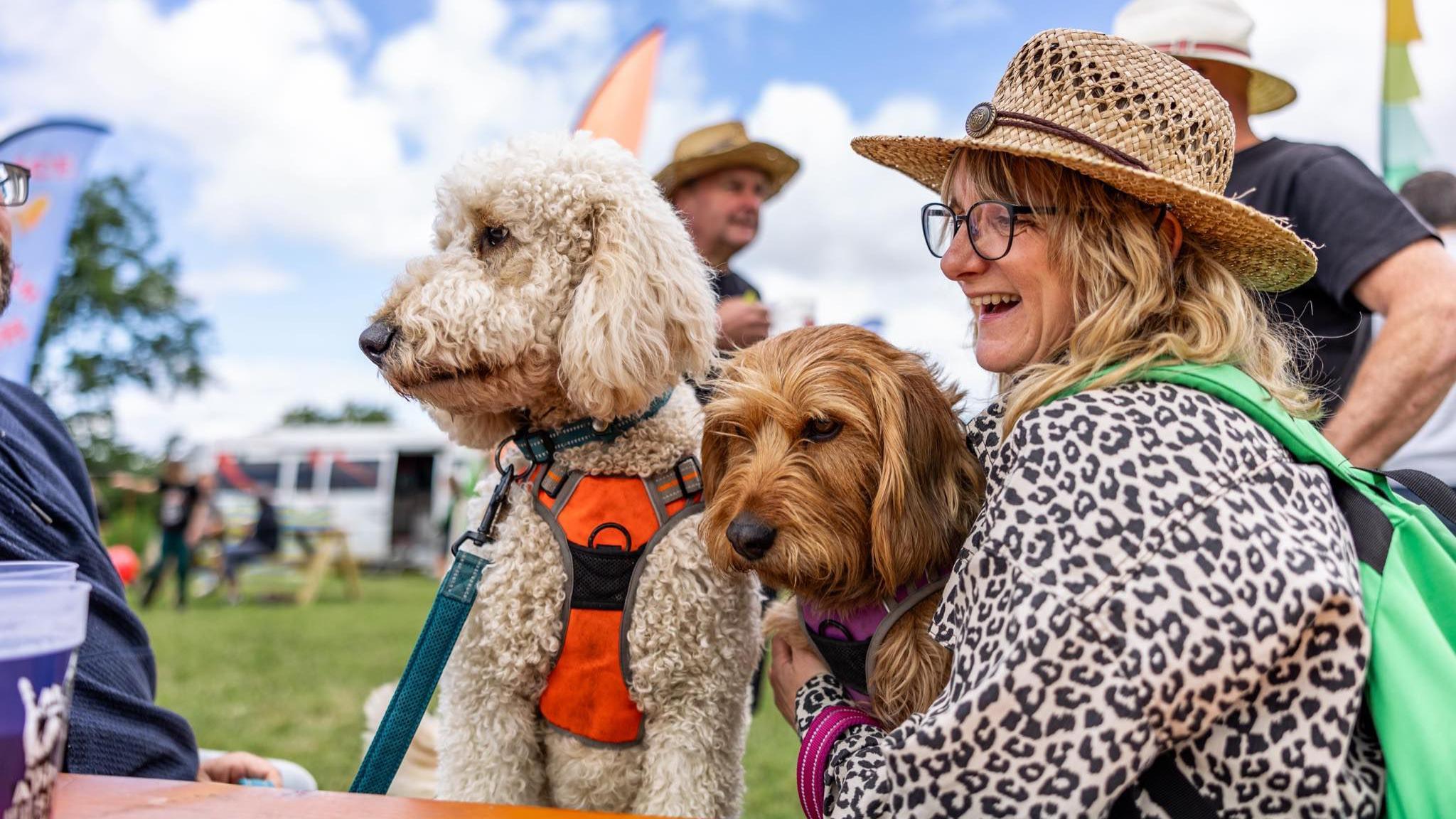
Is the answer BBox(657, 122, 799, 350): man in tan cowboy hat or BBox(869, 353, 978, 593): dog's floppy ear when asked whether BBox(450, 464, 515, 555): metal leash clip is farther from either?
BBox(657, 122, 799, 350): man in tan cowboy hat

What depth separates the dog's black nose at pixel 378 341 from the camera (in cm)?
222

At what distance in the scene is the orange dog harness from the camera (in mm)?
2164

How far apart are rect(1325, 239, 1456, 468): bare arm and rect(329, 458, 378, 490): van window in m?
29.6

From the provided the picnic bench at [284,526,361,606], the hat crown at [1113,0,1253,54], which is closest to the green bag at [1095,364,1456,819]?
the hat crown at [1113,0,1253,54]

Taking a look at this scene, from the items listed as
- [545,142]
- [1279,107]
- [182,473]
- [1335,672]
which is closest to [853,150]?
→ [545,142]

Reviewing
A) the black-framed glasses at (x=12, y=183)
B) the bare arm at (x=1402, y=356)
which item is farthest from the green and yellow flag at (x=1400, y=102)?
the black-framed glasses at (x=12, y=183)

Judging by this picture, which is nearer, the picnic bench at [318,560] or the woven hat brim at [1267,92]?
the woven hat brim at [1267,92]

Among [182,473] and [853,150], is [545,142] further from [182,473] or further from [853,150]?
[182,473]

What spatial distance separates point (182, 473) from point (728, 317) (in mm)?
17091

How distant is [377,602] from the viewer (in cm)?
1689

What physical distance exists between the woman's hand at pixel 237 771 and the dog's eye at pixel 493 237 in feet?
4.99

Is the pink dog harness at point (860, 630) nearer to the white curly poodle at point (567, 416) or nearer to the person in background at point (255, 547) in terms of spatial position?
the white curly poodle at point (567, 416)

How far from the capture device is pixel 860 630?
6.56 feet

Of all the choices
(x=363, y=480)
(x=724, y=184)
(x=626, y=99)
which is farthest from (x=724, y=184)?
(x=363, y=480)
